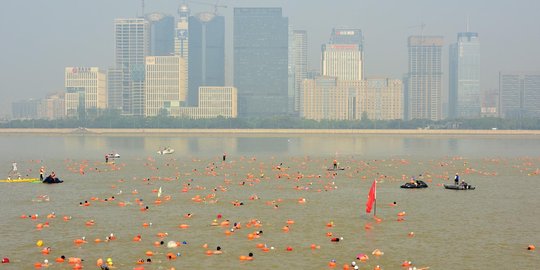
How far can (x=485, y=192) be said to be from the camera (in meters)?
78.4

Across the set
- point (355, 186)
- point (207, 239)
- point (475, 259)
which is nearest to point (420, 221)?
point (475, 259)

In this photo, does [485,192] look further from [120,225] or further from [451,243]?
[120,225]

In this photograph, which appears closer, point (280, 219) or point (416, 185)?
point (280, 219)

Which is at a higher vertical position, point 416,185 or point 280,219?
point 416,185

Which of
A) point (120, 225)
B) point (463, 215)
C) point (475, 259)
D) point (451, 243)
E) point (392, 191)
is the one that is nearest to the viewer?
point (475, 259)

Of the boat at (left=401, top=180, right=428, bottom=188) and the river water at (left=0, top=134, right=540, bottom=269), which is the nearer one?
the river water at (left=0, top=134, right=540, bottom=269)

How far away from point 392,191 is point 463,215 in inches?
674

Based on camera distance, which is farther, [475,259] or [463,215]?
[463,215]

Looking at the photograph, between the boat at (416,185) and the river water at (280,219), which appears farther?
the boat at (416,185)

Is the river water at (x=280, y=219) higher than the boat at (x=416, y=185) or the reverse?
the reverse

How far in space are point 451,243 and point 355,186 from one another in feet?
115

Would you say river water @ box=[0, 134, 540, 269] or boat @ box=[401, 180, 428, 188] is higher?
boat @ box=[401, 180, 428, 188]

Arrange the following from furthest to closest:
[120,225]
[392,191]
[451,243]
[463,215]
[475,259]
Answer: [392,191], [463,215], [120,225], [451,243], [475,259]

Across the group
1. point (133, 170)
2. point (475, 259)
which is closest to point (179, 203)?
point (475, 259)
